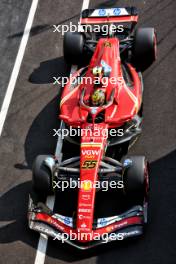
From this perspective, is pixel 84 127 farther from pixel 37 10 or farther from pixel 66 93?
pixel 37 10

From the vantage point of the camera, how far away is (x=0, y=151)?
14828mm

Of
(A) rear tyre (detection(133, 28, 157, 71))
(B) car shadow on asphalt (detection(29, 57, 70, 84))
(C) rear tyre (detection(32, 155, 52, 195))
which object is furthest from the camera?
(B) car shadow on asphalt (detection(29, 57, 70, 84))

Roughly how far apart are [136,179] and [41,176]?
1854 millimetres

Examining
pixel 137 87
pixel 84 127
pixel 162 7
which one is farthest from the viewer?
pixel 162 7

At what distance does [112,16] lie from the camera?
50.6ft

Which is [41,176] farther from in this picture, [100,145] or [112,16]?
[112,16]

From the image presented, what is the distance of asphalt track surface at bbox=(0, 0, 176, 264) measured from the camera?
12.5 m

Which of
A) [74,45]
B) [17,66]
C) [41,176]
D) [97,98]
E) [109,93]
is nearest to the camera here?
[41,176]

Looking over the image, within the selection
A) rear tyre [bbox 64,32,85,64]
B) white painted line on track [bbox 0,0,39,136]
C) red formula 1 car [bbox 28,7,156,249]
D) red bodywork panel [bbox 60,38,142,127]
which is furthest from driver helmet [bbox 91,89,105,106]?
white painted line on track [bbox 0,0,39,136]

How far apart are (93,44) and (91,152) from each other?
3608 mm

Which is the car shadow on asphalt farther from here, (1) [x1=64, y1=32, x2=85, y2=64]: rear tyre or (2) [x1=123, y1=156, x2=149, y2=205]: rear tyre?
(2) [x1=123, y1=156, x2=149, y2=205]: rear tyre

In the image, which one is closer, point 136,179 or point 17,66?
point 136,179

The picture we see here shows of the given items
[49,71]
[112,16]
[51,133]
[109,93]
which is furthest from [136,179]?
[49,71]

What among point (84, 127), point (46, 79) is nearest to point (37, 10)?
point (46, 79)
